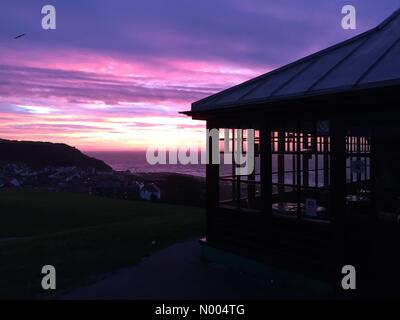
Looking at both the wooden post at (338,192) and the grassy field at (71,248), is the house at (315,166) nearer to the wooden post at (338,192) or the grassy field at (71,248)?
the wooden post at (338,192)

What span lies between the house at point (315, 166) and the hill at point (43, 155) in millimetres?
97536

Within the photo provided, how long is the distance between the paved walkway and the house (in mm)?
399

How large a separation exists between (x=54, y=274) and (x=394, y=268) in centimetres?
639

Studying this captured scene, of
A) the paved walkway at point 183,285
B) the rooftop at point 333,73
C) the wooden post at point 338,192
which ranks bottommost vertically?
the paved walkway at point 183,285

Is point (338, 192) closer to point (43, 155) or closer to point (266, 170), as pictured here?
point (266, 170)

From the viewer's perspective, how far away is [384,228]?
25.8ft

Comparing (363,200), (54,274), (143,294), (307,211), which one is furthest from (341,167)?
(54,274)

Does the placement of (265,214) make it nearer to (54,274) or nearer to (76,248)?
(54,274)

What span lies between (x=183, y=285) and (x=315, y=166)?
4.13m

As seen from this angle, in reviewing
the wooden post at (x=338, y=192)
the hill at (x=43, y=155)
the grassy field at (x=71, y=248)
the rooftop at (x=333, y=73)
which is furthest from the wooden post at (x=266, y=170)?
the hill at (x=43, y=155)

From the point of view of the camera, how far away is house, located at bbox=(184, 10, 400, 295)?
22.3 feet

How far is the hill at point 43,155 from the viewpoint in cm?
10544

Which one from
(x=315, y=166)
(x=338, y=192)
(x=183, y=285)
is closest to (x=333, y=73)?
(x=338, y=192)

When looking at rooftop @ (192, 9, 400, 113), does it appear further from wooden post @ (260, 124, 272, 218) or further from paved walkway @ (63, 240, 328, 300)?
paved walkway @ (63, 240, 328, 300)
